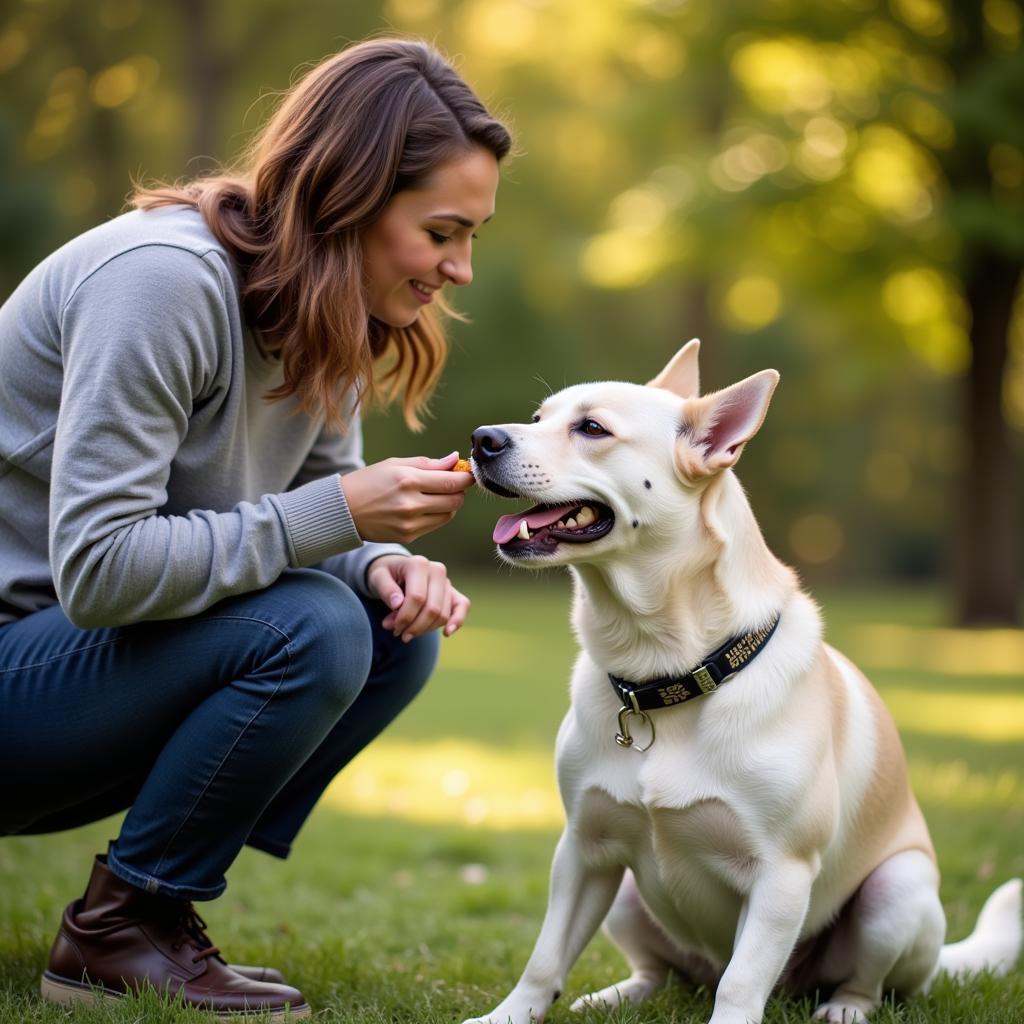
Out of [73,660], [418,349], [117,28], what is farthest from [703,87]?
[73,660]

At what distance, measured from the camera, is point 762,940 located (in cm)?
235

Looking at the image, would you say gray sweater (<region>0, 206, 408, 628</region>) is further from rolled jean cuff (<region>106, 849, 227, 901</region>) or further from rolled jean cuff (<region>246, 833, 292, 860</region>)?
rolled jean cuff (<region>246, 833, 292, 860</region>)

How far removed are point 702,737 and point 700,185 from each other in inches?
479

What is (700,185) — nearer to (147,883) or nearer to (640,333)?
(147,883)

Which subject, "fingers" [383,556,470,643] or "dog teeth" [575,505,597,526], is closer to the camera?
"dog teeth" [575,505,597,526]

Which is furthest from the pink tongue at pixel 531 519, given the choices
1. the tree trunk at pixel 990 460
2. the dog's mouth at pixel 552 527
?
the tree trunk at pixel 990 460

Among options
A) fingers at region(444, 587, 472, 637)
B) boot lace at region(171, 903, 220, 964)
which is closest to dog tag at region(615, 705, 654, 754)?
fingers at region(444, 587, 472, 637)

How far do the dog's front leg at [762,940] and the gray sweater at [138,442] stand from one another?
1.03 metres

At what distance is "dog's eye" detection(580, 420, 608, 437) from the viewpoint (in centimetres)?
266

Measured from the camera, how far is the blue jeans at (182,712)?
2428 mm

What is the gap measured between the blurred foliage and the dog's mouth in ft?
19.5

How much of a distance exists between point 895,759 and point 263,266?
1725mm

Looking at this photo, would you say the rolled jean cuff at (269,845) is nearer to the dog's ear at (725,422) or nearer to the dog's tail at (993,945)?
the dog's ear at (725,422)

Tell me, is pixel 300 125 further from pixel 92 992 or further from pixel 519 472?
pixel 92 992
